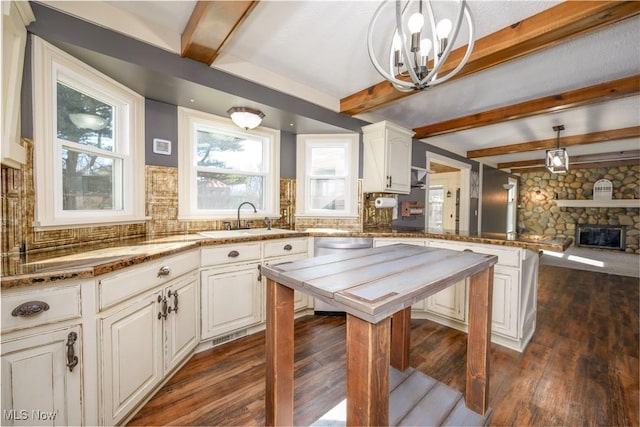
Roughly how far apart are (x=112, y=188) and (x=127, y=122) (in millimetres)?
549

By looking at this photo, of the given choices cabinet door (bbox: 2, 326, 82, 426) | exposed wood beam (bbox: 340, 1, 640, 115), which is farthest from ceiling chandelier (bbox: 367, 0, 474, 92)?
cabinet door (bbox: 2, 326, 82, 426)

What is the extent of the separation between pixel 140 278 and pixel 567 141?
599 cm

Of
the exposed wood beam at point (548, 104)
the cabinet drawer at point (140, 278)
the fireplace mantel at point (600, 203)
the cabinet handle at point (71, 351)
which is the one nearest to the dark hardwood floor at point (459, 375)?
the cabinet handle at point (71, 351)

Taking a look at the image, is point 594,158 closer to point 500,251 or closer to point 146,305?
point 500,251

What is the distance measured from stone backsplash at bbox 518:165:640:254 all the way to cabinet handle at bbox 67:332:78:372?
9.00 metres

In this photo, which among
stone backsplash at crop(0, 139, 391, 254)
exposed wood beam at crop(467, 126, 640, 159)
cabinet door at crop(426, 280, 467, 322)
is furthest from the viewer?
exposed wood beam at crop(467, 126, 640, 159)

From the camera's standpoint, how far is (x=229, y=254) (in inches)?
82.3

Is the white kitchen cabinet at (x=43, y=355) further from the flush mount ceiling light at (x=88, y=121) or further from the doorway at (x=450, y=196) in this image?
the doorway at (x=450, y=196)

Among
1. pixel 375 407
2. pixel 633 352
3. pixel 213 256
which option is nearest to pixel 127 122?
pixel 213 256

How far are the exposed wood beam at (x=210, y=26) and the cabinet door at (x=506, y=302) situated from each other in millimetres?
2671

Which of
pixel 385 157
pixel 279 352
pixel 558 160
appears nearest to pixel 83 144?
pixel 279 352

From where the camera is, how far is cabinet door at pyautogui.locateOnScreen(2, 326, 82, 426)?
3.16ft

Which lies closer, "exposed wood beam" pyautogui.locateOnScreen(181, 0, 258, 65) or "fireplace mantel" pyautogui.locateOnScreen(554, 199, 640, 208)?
"exposed wood beam" pyautogui.locateOnScreen(181, 0, 258, 65)

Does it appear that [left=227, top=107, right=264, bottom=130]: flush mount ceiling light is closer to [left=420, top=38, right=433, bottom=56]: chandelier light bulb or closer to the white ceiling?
the white ceiling
